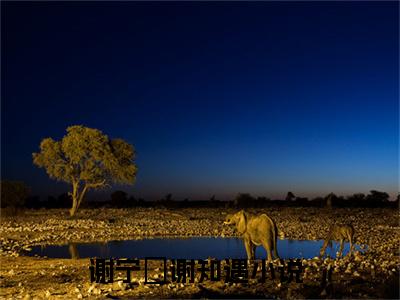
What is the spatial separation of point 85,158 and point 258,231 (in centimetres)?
3221

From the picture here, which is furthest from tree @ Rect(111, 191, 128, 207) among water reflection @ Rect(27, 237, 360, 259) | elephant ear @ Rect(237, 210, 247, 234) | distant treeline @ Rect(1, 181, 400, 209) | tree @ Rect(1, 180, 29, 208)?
elephant ear @ Rect(237, 210, 247, 234)

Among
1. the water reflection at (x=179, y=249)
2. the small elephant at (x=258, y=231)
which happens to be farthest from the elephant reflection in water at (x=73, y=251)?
the small elephant at (x=258, y=231)

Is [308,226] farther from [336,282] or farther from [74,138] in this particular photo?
[74,138]

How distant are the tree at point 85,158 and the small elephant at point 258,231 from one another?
30266 millimetres

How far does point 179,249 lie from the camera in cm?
2147

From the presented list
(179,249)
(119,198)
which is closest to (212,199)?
(119,198)

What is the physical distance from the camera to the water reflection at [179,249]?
19525 millimetres

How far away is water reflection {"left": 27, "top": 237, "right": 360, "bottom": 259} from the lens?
64.1ft

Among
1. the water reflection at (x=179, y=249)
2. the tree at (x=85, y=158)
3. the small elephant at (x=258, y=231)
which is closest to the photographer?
the small elephant at (x=258, y=231)

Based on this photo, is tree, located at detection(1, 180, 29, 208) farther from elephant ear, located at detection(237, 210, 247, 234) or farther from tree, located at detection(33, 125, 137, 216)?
elephant ear, located at detection(237, 210, 247, 234)

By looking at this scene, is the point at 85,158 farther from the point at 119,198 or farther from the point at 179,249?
the point at 119,198

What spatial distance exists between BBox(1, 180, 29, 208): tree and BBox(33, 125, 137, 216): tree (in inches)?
242

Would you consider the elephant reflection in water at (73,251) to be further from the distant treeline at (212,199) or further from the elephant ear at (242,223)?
the distant treeline at (212,199)

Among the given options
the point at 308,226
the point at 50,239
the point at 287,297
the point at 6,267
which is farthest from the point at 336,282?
the point at 308,226
